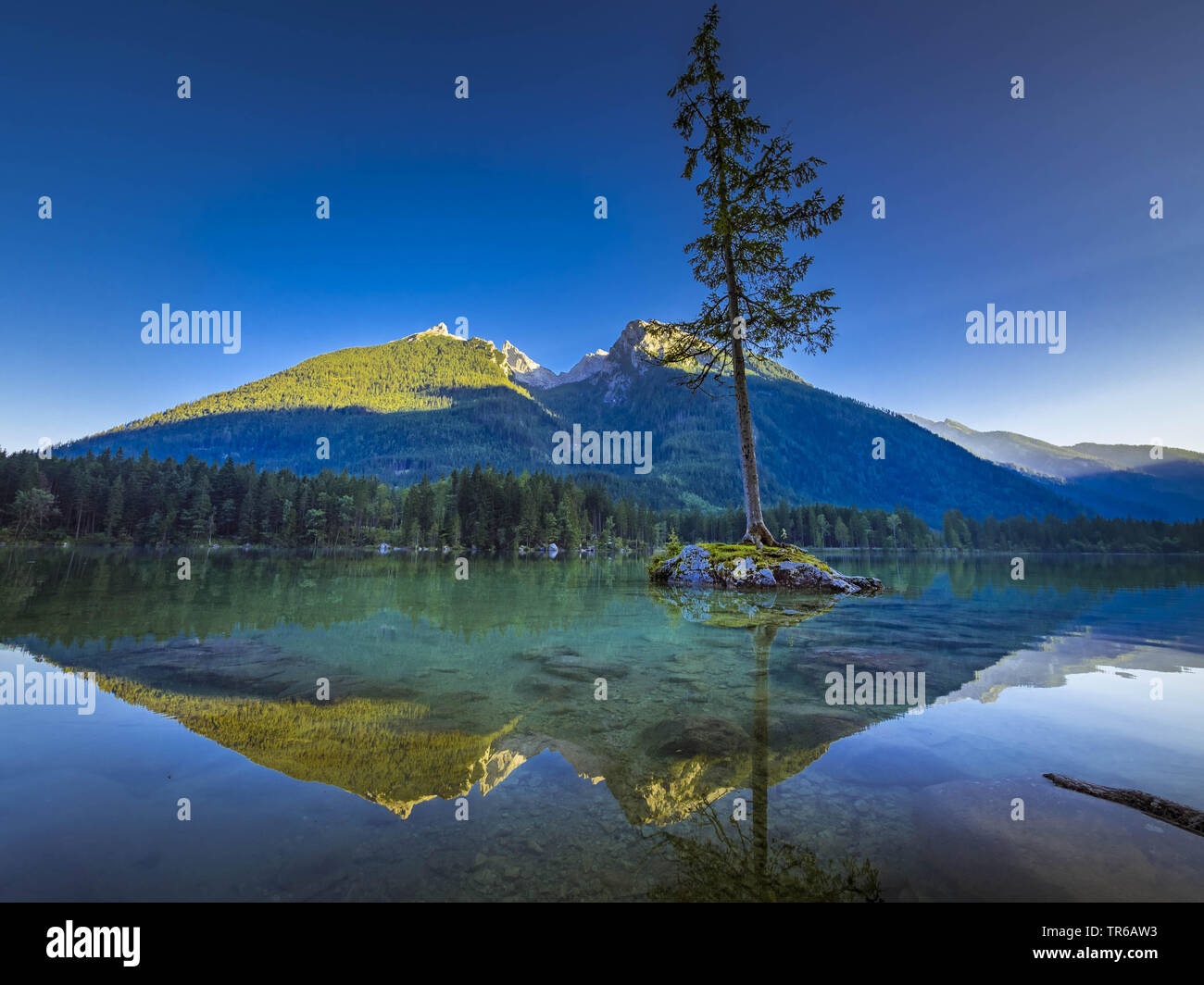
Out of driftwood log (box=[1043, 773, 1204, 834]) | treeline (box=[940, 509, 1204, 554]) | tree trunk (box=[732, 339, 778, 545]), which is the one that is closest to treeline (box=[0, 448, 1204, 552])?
tree trunk (box=[732, 339, 778, 545])

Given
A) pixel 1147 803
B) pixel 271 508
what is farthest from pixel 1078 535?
pixel 271 508

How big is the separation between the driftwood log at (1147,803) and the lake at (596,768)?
158 mm

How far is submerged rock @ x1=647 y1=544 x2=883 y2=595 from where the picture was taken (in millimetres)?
19125

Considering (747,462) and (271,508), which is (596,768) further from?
(271,508)

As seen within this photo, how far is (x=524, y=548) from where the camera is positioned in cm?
9544

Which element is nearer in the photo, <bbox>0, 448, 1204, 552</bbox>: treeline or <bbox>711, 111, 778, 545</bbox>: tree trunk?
<bbox>711, 111, 778, 545</bbox>: tree trunk

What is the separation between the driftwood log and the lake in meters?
0.16

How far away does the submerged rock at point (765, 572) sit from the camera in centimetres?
1912

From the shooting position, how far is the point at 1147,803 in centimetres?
352

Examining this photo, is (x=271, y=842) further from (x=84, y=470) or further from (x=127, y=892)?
(x=84, y=470)

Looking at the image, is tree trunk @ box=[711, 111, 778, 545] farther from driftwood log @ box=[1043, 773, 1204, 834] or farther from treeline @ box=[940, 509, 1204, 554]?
treeline @ box=[940, 509, 1204, 554]
